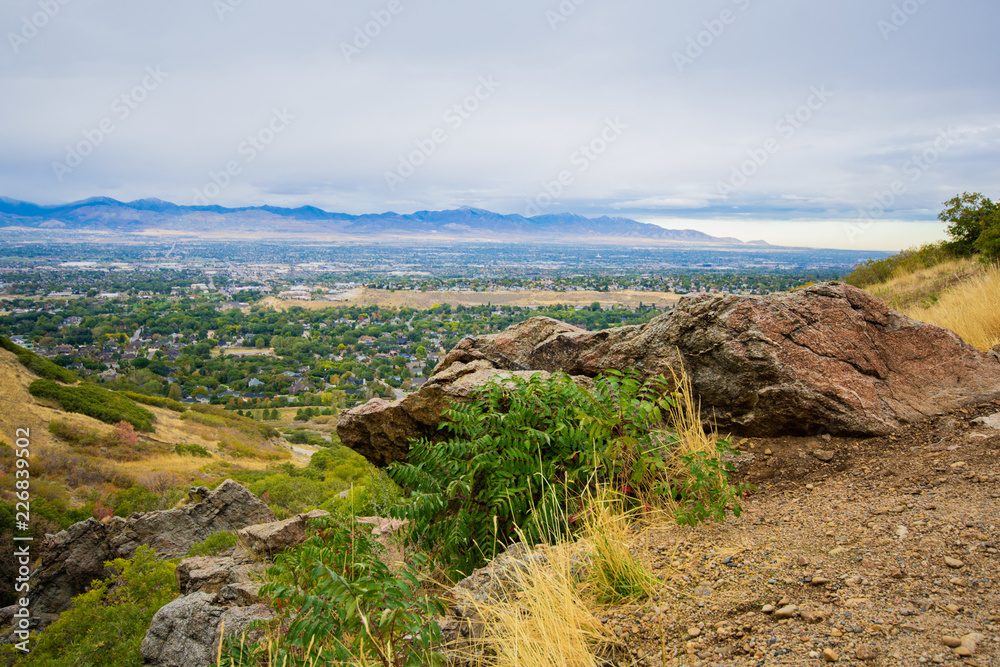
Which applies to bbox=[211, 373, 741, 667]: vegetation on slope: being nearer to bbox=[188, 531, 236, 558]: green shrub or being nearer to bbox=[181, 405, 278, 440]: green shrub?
bbox=[188, 531, 236, 558]: green shrub

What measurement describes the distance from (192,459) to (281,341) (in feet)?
132

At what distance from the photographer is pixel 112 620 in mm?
10617

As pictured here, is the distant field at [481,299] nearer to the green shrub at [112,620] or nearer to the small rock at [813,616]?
the green shrub at [112,620]

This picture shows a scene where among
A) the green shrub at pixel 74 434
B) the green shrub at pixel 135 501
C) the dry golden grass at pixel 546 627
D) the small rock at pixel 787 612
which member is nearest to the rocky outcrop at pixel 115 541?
the green shrub at pixel 135 501

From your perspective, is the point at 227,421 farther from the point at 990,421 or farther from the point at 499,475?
the point at 990,421

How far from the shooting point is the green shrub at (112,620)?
9.89 meters

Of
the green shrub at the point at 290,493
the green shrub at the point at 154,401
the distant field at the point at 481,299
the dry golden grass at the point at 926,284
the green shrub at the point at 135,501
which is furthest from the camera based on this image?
the distant field at the point at 481,299

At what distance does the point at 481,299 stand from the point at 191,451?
48.7 meters

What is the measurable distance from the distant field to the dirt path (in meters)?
37.7

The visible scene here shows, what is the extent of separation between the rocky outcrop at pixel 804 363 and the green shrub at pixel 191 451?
3296cm

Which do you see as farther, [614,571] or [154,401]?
[154,401]

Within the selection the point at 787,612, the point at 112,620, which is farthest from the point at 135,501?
A: the point at 787,612

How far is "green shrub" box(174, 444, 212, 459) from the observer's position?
112ft

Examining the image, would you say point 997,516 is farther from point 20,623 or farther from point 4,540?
point 4,540
